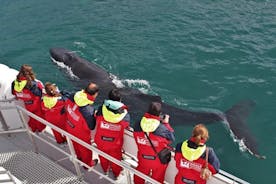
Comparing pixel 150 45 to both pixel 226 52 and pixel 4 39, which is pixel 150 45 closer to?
pixel 226 52

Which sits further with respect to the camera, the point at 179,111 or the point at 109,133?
the point at 179,111

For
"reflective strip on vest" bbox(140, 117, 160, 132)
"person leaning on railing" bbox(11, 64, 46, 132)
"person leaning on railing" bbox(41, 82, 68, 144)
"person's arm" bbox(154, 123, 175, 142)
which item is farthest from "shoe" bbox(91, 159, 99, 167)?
"person's arm" bbox(154, 123, 175, 142)

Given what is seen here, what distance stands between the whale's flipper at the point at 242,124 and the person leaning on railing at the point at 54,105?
263 inches

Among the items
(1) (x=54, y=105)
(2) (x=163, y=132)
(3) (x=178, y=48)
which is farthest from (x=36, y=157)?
(3) (x=178, y=48)

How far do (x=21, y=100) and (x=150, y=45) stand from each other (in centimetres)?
1106

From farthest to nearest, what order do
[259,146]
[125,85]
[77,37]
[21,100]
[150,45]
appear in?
[77,37], [150,45], [125,85], [259,146], [21,100]

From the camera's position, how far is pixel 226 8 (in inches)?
931

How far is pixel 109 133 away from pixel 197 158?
236 cm

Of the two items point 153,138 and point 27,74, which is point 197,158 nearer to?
point 153,138

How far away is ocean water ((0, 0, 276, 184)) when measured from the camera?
15.1m

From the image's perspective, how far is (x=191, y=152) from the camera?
26.0ft

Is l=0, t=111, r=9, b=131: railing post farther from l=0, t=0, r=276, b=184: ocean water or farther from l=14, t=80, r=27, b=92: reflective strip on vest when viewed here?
l=0, t=0, r=276, b=184: ocean water

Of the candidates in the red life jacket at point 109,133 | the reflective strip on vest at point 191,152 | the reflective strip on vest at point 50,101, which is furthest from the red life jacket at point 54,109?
the reflective strip on vest at point 191,152

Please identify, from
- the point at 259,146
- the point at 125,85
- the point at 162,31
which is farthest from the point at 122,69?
the point at 259,146
